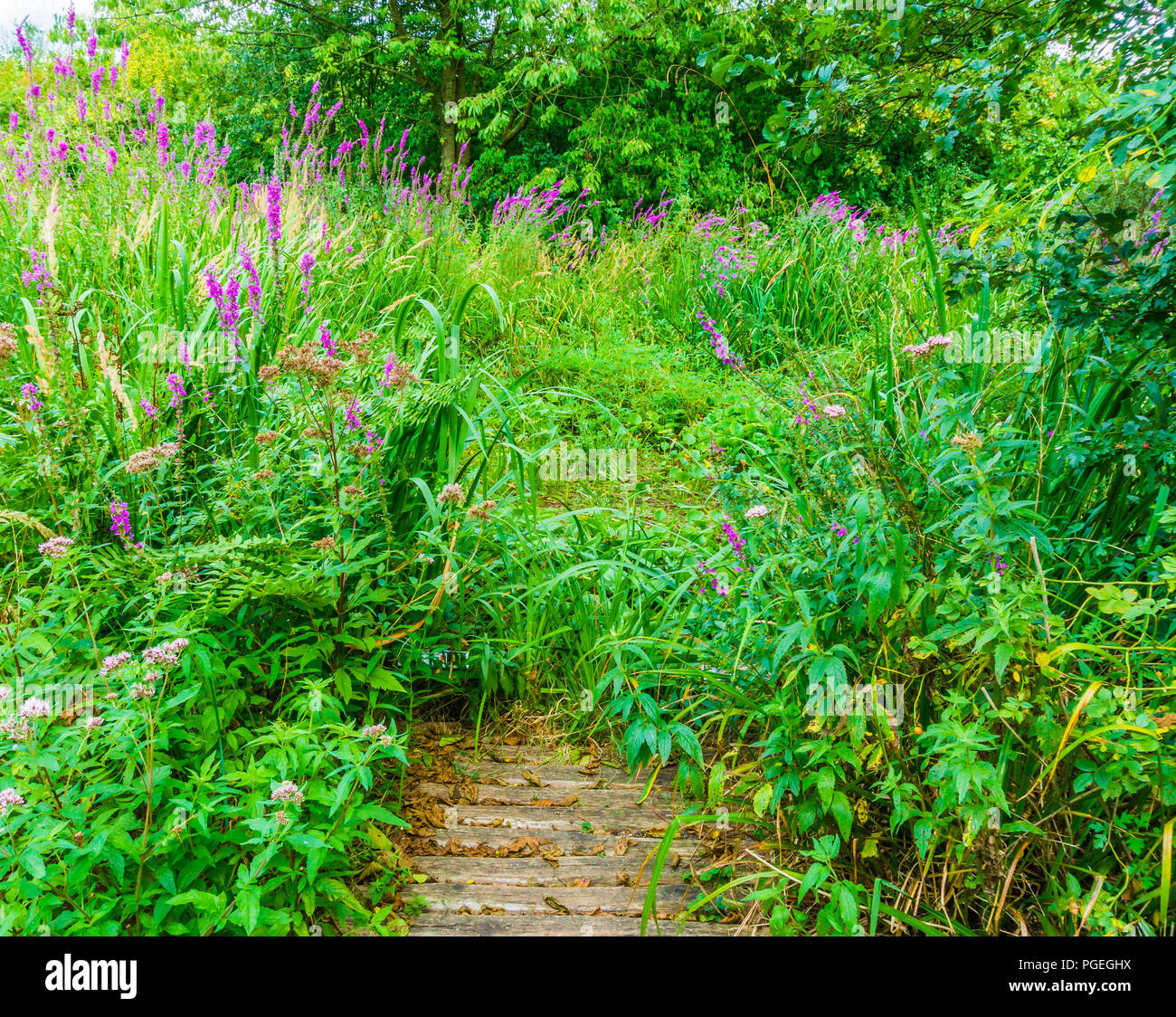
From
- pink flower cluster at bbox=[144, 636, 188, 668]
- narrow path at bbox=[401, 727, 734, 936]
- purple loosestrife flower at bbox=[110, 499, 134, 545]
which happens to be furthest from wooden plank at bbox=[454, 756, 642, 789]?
purple loosestrife flower at bbox=[110, 499, 134, 545]

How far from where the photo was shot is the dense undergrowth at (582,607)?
172 cm

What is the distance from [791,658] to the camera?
6.43 feet

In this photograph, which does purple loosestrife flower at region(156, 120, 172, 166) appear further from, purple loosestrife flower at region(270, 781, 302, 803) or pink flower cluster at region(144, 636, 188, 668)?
purple loosestrife flower at region(270, 781, 302, 803)

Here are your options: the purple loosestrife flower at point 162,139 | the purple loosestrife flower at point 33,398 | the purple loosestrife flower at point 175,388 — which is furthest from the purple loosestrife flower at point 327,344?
the purple loosestrife flower at point 162,139

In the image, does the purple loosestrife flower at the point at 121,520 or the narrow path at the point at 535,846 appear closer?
the narrow path at the point at 535,846

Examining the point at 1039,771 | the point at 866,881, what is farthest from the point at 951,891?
the point at 1039,771

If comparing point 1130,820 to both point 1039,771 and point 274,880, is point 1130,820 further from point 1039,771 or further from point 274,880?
point 274,880

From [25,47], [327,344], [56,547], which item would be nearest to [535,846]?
[56,547]

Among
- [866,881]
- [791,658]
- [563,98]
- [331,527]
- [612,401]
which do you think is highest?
[563,98]

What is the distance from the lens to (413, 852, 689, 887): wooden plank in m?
2.10

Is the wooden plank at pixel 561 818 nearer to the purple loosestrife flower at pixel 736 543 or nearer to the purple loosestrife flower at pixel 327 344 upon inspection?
the purple loosestrife flower at pixel 736 543

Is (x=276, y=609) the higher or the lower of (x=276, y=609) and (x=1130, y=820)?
the higher
